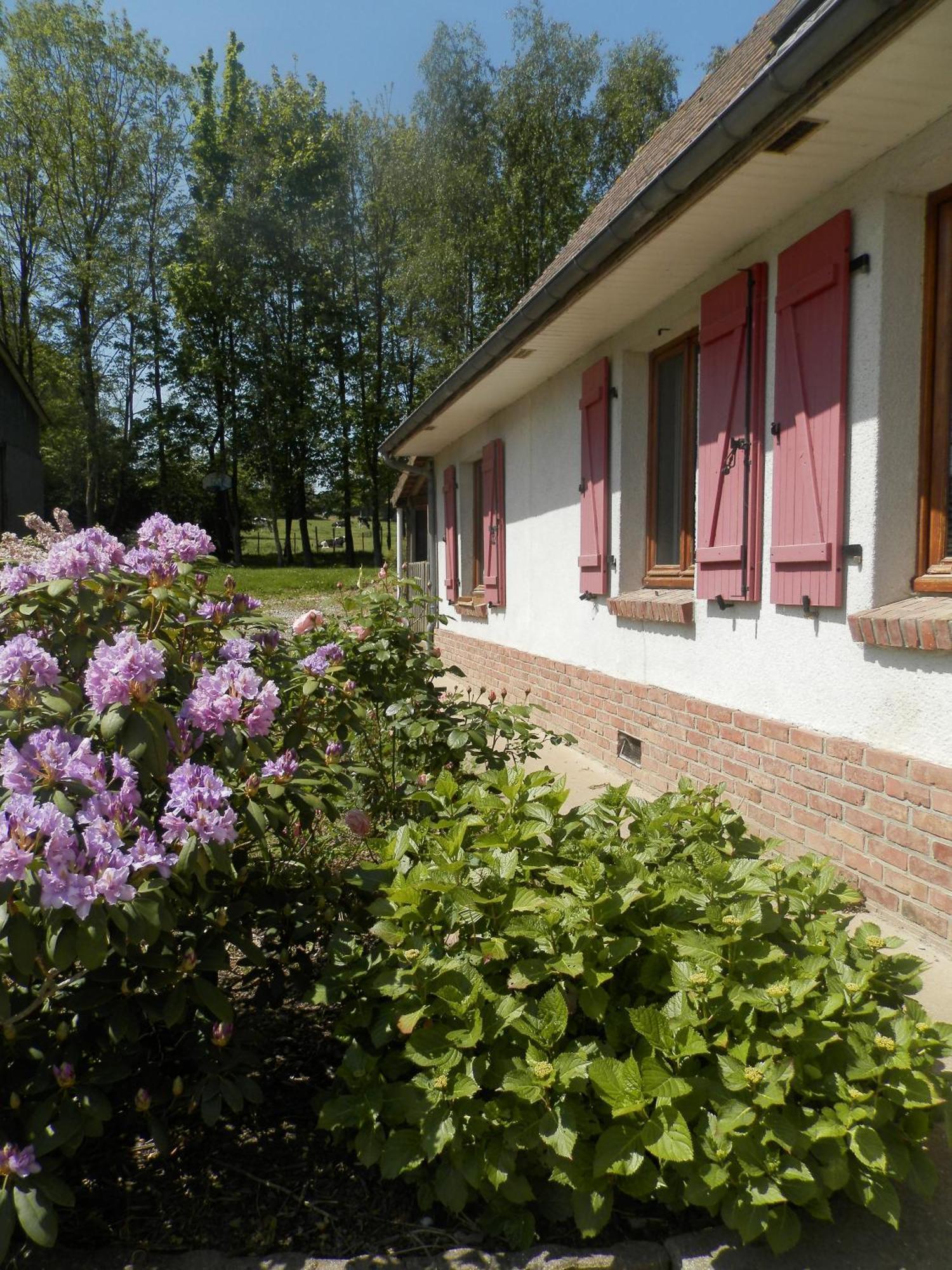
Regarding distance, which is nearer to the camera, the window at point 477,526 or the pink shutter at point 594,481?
the pink shutter at point 594,481

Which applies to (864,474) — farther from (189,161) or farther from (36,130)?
(189,161)

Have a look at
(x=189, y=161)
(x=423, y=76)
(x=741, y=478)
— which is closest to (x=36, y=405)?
(x=423, y=76)

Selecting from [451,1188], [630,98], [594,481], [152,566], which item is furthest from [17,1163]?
[630,98]

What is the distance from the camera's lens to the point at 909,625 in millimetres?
3268

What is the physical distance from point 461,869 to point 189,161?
122 ft

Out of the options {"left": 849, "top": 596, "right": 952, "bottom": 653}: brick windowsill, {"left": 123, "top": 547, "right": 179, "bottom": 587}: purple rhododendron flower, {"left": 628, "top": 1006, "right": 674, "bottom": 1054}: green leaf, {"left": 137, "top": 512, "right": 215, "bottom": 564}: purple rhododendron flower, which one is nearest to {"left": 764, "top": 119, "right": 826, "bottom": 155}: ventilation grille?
{"left": 849, "top": 596, "right": 952, "bottom": 653}: brick windowsill

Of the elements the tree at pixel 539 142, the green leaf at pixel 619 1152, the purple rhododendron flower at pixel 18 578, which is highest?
the tree at pixel 539 142

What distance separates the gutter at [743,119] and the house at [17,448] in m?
14.1

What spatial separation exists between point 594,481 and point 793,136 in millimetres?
3077

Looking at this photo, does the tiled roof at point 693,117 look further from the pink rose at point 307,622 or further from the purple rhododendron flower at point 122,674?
the purple rhododendron flower at point 122,674

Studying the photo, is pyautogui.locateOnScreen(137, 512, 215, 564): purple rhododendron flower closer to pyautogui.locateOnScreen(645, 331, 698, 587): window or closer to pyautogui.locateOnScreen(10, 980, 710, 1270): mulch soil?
pyautogui.locateOnScreen(10, 980, 710, 1270): mulch soil

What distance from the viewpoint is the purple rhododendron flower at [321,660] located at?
96.1 inches

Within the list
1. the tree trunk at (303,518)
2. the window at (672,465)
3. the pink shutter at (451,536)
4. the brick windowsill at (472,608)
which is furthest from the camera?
the tree trunk at (303,518)

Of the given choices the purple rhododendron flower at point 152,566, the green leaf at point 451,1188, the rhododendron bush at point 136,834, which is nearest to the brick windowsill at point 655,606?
the rhododendron bush at point 136,834
